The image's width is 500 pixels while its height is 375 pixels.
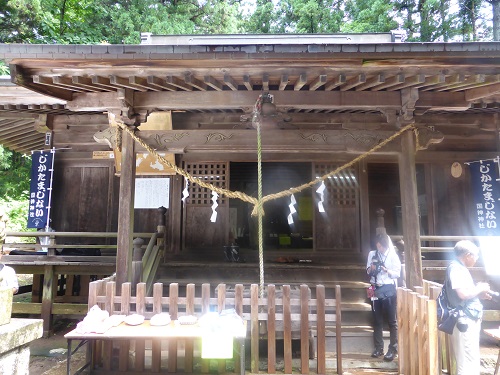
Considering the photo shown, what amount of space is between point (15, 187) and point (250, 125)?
14849 mm

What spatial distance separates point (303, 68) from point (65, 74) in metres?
3.24

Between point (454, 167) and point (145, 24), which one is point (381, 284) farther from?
point (145, 24)

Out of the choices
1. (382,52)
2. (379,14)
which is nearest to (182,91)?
(382,52)

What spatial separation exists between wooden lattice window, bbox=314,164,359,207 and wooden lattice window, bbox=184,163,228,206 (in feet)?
8.25

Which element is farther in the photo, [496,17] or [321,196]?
[496,17]

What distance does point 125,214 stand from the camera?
17.1 ft

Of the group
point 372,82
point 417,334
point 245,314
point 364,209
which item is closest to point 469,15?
point 364,209

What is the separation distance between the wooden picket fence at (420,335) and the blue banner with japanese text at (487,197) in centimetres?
425

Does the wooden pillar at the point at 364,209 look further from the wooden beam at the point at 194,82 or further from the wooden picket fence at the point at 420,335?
the wooden beam at the point at 194,82

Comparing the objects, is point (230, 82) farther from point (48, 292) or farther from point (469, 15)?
point (469, 15)

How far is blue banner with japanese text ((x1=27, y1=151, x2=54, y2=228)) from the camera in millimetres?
7816

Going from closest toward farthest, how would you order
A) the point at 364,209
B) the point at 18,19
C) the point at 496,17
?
the point at 364,209, the point at 18,19, the point at 496,17

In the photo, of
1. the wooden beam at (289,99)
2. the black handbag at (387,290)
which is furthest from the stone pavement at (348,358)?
the wooden beam at (289,99)

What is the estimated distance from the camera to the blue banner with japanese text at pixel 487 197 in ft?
25.8
